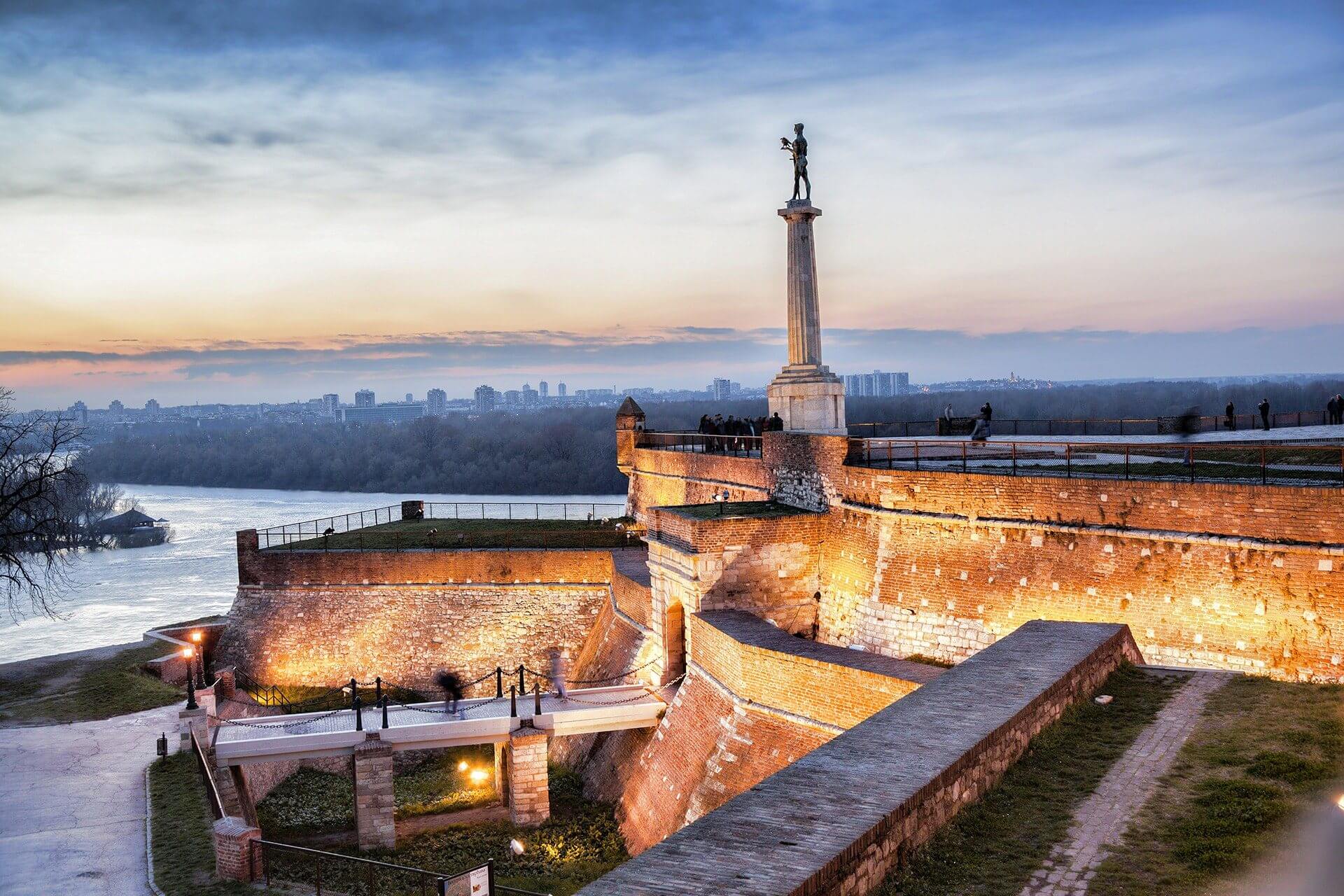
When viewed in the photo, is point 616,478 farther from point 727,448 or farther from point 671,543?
point 671,543

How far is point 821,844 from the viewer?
5.05 m

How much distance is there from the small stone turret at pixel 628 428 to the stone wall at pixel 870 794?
19593mm

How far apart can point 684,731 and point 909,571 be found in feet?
12.0

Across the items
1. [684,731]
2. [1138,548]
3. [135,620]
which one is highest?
[1138,548]

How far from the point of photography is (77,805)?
1221cm

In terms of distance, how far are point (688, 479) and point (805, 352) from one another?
525 cm

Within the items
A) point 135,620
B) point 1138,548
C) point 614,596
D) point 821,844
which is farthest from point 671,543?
point 135,620

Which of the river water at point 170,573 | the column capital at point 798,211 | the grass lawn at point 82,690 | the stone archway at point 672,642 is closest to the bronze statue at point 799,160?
the column capital at point 798,211

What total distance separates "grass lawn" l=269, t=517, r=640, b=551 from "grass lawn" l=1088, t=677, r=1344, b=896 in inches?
638

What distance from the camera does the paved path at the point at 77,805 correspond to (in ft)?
32.9

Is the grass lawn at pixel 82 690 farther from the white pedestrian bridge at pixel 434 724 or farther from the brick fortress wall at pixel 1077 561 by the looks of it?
the brick fortress wall at pixel 1077 561

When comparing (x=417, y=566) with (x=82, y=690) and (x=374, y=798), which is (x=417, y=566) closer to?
(x=82, y=690)

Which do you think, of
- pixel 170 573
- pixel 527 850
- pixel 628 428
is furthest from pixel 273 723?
pixel 170 573

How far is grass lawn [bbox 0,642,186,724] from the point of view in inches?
657
